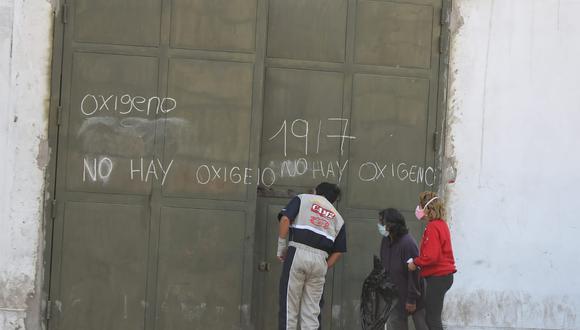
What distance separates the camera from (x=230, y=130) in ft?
26.1

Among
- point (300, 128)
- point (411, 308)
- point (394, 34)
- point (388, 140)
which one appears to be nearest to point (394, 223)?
point (411, 308)

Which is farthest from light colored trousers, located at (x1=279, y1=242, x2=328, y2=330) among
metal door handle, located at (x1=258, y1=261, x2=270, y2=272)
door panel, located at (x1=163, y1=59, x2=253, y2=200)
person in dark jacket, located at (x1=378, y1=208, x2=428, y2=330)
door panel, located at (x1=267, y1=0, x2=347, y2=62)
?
door panel, located at (x1=267, y1=0, x2=347, y2=62)

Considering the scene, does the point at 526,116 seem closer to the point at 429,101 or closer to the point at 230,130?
the point at 429,101

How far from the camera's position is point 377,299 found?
24.4ft

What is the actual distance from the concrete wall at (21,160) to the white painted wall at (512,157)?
4106 millimetres

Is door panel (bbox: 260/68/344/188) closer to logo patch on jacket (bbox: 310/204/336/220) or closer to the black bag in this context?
logo patch on jacket (bbox: 310/204/336/220)

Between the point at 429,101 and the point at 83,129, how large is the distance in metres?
3.49

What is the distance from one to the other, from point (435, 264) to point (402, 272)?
13.5 inches

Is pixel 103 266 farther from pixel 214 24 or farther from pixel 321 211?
→ pixel 214 24

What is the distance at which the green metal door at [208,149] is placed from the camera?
7.82 meters

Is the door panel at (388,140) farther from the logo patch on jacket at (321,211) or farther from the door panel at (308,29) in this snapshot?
the logo patch on jacket at (321,211)

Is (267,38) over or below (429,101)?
over

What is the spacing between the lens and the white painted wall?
27.2 feet

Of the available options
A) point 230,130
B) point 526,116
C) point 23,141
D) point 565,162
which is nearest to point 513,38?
point 526,116
